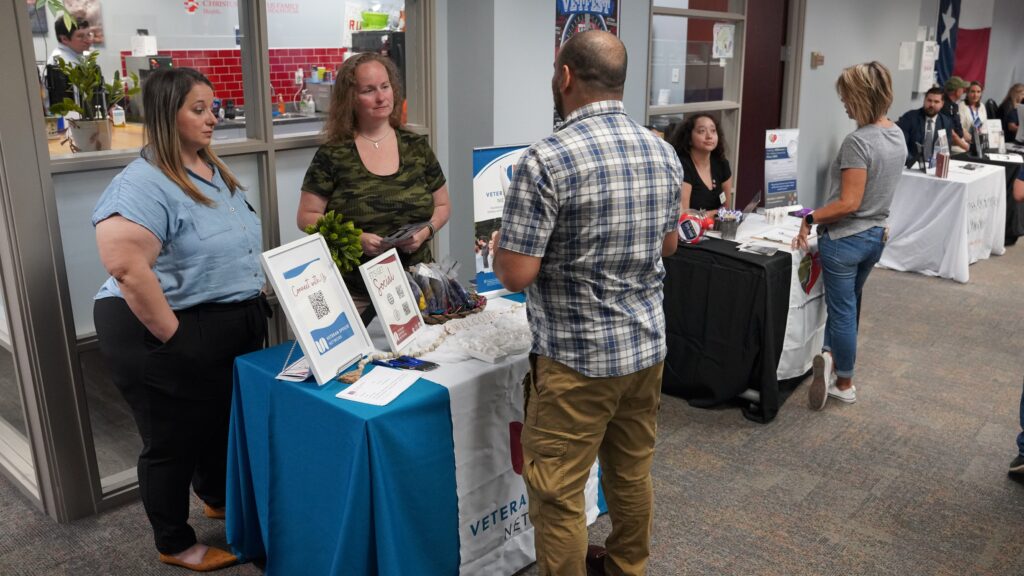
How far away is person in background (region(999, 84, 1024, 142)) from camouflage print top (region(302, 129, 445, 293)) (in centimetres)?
816

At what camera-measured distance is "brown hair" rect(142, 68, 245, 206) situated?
6.80 ft

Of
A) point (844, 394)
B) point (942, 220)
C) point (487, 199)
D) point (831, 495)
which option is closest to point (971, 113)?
point (942, 220)

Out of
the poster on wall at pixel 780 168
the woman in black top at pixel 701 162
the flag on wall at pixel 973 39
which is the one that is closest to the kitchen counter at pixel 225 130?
the woman in black top at pixel 701 162

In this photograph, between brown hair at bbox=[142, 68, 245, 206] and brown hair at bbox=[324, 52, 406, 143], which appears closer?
brown hair at bbox=[142, 68, 245, 206]

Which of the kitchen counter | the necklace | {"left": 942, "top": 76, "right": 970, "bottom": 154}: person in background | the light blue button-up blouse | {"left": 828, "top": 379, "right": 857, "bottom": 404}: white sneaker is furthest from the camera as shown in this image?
{"left": 942, "top": 76, "right": 970, "bottom": 154}: person in background

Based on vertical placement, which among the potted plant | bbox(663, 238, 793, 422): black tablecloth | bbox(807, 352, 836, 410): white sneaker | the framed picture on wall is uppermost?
the framed picture on wall

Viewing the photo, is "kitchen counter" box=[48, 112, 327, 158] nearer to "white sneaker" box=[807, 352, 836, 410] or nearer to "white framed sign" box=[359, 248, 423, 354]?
"white framed sign" box=[359, 248, 423, 354]

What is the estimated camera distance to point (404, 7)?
10.7ft

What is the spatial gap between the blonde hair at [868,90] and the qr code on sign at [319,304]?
7.29 ft

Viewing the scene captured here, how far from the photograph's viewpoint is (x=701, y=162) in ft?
12.6

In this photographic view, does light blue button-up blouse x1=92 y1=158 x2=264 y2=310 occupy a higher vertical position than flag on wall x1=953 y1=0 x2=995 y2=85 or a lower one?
lower

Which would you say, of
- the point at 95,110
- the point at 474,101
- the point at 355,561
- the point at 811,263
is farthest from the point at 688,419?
the point at 95,110

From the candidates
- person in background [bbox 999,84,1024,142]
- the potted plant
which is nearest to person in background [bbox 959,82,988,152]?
person in background [bbox 999,84,1024,142]

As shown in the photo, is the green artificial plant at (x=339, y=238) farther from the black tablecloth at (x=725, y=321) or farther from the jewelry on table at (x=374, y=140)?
the black tablecloth at (x=725, y=321)
